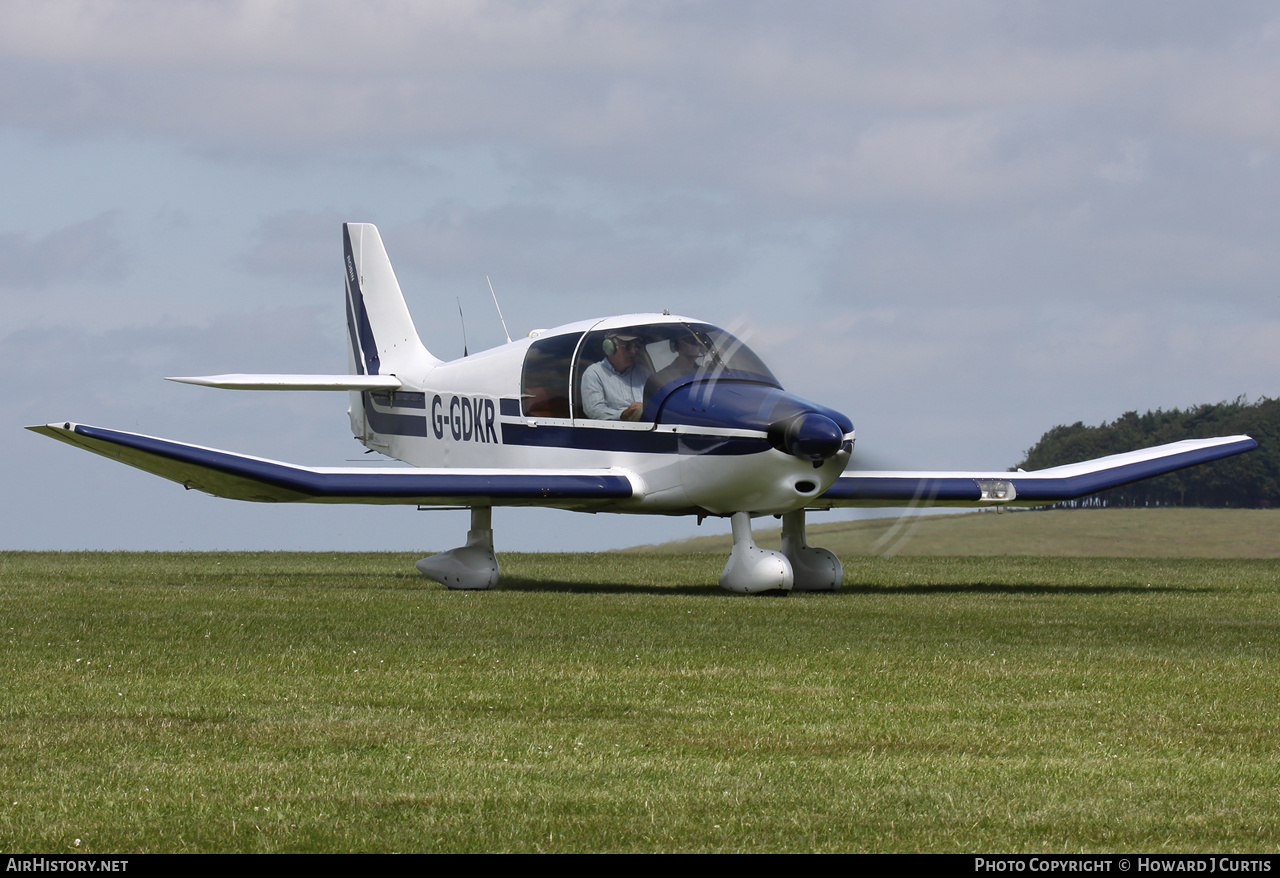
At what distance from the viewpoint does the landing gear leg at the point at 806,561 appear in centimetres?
1886

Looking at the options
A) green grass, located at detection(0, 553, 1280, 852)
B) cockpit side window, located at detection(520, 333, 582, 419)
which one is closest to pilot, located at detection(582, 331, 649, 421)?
cockpit side window, located at detection(520, 333, 582, 419)

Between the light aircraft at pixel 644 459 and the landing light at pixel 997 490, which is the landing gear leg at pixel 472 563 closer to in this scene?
the light aircraft at pixel 644 459

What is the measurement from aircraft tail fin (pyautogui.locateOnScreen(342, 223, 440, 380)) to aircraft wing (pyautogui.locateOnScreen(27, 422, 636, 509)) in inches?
288

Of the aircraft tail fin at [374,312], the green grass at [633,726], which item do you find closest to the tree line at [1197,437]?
the aircraft tail fin at [374,312]

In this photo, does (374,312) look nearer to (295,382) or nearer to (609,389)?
(295,382)

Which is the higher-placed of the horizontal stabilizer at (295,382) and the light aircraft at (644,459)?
the horizontal stabilizer at (295,382)

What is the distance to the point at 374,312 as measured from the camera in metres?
27.3

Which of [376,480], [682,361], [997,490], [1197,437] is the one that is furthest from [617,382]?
[1197,437]

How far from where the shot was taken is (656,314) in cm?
1848

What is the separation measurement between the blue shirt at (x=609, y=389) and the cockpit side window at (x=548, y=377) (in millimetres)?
372

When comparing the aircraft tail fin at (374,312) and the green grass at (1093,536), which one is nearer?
the aircraft tail fin at (374,312)
